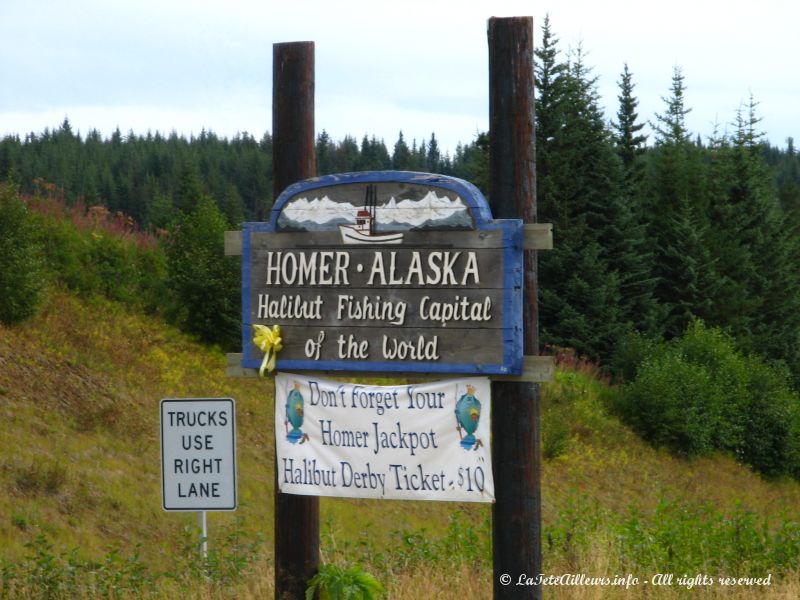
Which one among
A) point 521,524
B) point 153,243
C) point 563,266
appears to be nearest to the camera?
point 521,524

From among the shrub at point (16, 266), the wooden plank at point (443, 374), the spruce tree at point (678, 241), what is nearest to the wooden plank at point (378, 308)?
the wooden plank at point (443, 374)

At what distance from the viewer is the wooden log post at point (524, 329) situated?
584cm

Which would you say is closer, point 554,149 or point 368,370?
point 368,370

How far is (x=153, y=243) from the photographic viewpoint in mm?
28922

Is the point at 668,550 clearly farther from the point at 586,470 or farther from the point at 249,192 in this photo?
the point at 249,192

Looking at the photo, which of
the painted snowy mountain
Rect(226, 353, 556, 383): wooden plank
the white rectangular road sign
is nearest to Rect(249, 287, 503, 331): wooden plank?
Rect(226, 353, 556, 383): wooden plank

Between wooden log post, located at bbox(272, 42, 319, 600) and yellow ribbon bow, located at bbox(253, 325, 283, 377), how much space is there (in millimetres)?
700

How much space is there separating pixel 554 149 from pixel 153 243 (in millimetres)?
15019

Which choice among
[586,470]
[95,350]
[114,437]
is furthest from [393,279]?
[586,470]

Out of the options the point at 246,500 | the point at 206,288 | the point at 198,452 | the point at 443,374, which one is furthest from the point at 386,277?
the point at 206,288

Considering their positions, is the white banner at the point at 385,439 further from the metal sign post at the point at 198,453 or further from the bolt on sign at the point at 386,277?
the metal sign post at the point at 198,453

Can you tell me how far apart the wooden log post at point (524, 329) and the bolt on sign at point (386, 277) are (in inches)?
5.9

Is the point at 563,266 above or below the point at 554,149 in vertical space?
below

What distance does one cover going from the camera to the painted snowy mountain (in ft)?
19.5
